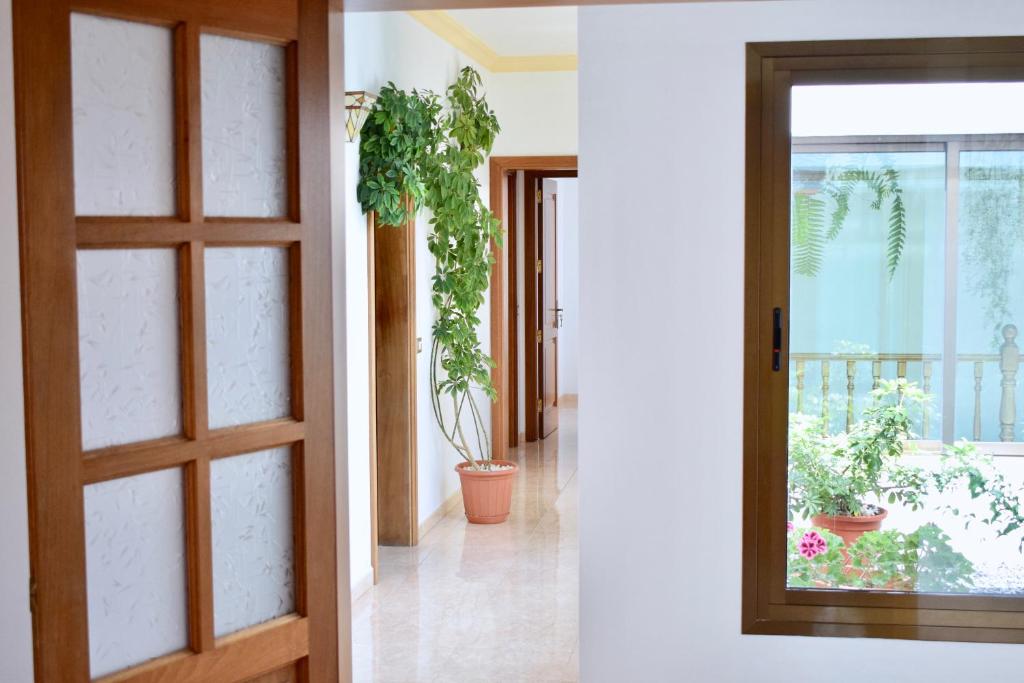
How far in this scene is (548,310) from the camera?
34.0 feet

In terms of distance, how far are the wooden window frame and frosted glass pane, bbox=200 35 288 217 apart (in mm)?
1671

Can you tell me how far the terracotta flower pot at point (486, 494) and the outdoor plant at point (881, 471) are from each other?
3.21 metres

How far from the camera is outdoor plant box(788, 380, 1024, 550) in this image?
337 cm

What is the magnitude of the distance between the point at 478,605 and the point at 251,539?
2925mm

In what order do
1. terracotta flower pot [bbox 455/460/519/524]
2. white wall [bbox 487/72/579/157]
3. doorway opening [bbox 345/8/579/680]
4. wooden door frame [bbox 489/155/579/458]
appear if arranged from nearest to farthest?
doorway opening [bbox 345/8/579/680] < terracotta flower pot [bbox 455/460/519/524] < white wall [bbox 487/72/579/157] < wooden door frame [bbox 489/155/579/458]

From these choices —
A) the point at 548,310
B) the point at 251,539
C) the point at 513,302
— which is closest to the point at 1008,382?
the point at 251,539

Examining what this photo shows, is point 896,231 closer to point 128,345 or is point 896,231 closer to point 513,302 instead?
point 128,345

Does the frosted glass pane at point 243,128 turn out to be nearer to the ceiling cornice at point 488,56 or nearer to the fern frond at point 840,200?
the fern frond at point 840,200

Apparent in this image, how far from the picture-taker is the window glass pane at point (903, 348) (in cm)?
330

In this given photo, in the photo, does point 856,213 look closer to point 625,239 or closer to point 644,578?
point 625,239

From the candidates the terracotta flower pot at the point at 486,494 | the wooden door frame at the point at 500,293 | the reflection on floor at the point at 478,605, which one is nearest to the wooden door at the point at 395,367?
the reflection on floor at the point at 478,605

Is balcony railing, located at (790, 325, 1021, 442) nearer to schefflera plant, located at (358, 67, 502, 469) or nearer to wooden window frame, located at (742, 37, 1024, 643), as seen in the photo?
wooden window frame, located at (742, 37, 1024, 643)

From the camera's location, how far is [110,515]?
188 centimetres

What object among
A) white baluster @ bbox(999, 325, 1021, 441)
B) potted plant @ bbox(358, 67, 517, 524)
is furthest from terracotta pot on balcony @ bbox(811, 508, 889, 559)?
potted plant @ bbox(358, 67, 517, 524)
